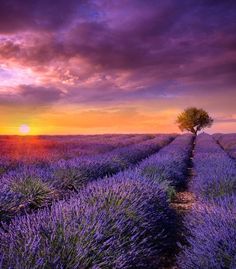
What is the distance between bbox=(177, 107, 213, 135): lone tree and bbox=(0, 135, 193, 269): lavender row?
141 ft

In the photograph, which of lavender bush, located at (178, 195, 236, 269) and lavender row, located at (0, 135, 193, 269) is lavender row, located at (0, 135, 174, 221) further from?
lavender bush, located at (178, 195, 236, 269)

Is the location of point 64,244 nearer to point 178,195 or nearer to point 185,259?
point 185,259

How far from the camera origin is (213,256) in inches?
120

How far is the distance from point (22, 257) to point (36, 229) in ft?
1.75

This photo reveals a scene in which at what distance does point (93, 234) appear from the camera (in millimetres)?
3146

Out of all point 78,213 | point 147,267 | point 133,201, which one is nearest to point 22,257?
point 78,213

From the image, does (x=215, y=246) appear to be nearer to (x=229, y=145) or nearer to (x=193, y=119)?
(x=229, y=145)

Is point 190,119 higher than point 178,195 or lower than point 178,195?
higher

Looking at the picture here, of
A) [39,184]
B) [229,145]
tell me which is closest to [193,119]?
[229,145]

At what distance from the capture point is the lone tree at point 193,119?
46.9m

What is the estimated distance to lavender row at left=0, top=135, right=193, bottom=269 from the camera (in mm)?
2693

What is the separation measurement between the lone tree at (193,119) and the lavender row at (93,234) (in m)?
42.9

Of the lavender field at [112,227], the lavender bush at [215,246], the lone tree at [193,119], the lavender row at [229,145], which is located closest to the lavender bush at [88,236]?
the lavender field at [112,227]

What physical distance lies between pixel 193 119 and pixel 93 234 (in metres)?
44.8
